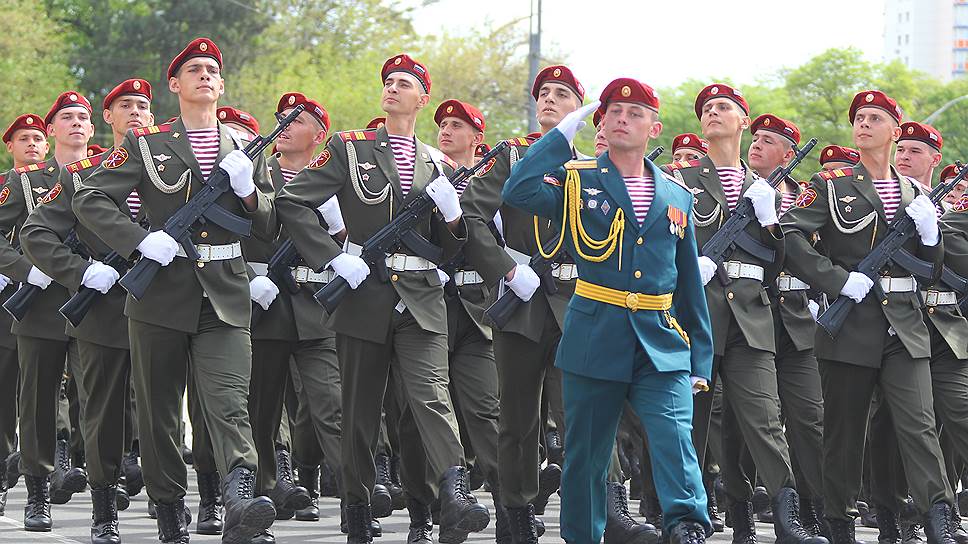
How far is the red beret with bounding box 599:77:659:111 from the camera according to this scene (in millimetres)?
6723

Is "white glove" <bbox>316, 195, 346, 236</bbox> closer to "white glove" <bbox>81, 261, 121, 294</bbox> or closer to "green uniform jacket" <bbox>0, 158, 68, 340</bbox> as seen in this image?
"white glove" <bbox>81, 261, 121, 294</bbox>

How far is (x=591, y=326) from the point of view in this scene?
664 cm

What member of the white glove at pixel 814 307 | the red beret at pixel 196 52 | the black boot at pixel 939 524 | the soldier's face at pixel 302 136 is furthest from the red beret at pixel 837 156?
the red beret at pixel 196 52

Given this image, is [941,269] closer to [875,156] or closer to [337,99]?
[875,156]

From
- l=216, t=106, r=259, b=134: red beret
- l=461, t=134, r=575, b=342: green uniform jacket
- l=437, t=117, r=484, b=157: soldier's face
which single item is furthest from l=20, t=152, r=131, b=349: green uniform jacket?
l=437, t=117, r=484, b=157: soldier's face

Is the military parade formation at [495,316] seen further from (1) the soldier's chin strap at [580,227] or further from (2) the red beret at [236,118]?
(2) the red beret at [236,118]

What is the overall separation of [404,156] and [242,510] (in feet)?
6.69

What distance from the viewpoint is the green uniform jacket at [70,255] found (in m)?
8.54

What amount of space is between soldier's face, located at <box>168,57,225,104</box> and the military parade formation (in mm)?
16

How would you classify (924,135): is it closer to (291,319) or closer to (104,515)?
(291,319)

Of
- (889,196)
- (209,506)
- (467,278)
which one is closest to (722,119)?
(889,196)

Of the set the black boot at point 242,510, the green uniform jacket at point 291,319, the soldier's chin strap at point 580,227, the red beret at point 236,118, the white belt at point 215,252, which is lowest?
the black boot at point 242,510

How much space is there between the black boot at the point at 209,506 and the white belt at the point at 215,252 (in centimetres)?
144

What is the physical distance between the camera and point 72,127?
1030cm
